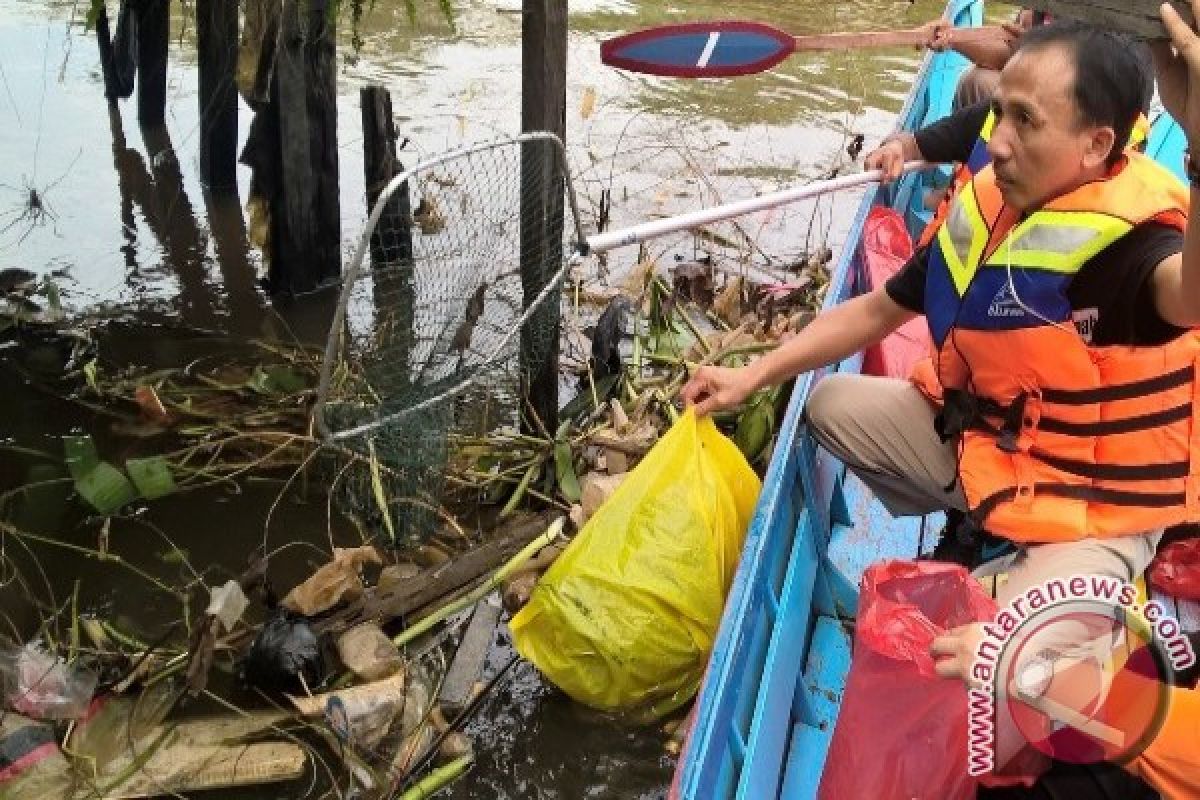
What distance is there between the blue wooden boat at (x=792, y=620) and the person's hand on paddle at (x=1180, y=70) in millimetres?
1203

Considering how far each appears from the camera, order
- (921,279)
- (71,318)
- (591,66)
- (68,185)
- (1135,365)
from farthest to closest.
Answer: (591,66), (68,185), (71,318), (921,279), (1135,365)

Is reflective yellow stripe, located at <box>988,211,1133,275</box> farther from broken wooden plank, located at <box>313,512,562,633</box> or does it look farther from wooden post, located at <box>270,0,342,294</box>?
wooden post, located at <box>270,0,342,294</box>

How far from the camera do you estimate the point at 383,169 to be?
5.10 meters

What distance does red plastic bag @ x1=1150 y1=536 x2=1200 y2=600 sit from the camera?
2.58 metres

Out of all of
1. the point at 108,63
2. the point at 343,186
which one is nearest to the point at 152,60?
the point at 108,63

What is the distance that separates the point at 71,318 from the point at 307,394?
5.15ft

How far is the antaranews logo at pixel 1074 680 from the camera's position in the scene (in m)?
1.88

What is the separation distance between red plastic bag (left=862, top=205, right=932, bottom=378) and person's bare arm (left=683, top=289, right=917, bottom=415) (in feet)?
2.65

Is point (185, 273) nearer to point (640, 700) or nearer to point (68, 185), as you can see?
point (68, 185)

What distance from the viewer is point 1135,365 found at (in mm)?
2348

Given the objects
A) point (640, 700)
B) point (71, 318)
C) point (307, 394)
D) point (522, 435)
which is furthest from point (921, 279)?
point (71, 318)

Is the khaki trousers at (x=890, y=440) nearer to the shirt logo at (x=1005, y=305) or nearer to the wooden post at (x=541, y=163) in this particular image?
the shirt logo at (x=1005, y=305)

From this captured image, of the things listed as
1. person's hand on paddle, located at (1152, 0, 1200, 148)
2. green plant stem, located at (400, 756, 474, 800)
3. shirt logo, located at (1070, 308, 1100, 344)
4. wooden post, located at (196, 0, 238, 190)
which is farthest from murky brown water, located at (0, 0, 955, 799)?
person's hand on paddle, located at (1152, 0, 1200, 148)

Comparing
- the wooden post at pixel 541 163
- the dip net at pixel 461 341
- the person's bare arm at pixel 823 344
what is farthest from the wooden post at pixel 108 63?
the person's bare arm at pixel 823 344
